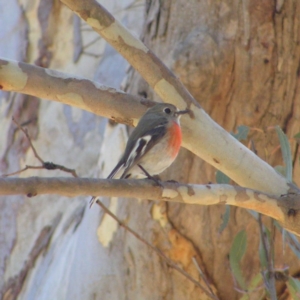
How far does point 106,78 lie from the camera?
15.7ft

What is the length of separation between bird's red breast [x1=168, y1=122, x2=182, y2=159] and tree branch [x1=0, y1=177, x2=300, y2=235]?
0.37 metres

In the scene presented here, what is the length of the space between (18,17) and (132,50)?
3554 millimetres

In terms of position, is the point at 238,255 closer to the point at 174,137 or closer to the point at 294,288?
the point at 294,288

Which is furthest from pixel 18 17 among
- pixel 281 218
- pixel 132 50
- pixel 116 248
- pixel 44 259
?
pixel 281 218

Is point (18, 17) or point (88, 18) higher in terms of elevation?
point (18, 17)

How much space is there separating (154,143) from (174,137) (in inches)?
4.0

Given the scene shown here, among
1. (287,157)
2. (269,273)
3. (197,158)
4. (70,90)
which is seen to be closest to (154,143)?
(70,90)

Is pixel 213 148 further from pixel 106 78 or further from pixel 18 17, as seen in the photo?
pixel 18 17

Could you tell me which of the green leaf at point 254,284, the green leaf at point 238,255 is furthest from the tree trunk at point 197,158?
the green leaf at point 238,255

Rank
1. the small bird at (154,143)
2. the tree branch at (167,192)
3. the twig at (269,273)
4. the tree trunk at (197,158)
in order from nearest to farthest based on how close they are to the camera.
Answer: the tree branch at (167,192)
the small bird at (154,143)
the twig at (269,273)
the tree trunk at (197,158)

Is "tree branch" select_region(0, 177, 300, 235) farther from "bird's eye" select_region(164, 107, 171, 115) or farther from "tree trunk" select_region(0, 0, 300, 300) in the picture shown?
"tree trunk" select_region(0, 0, 300, 300)

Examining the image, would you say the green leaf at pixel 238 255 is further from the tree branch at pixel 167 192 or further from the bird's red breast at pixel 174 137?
the bird's red breast at pixel 174 137

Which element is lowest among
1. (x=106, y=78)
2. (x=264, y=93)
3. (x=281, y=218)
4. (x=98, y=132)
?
(x=281, y=218)

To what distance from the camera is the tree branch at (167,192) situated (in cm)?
161
